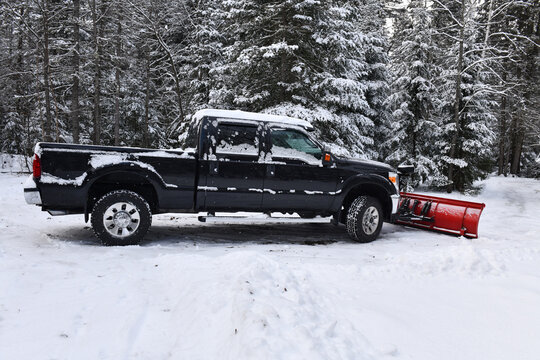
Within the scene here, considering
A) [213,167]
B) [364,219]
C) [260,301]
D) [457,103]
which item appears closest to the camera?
[260,301]

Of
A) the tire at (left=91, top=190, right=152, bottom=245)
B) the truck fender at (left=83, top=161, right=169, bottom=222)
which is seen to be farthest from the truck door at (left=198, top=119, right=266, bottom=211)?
the tire at (left=91, top=190, right=152, bottom=245)

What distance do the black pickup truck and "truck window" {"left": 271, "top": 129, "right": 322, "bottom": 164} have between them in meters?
0.02

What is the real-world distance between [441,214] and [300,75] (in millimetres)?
7638

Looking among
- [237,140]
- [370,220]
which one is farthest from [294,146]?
[370,220]

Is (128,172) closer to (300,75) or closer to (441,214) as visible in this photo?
(441,214)

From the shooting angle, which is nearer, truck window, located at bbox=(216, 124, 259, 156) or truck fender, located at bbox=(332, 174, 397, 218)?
truck window, located at bbox=(216, 124, 259, 156)

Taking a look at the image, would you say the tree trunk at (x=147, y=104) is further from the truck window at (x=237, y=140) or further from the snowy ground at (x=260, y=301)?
the truck window at (x=237, y=140)

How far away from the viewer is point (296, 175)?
6.45 metres

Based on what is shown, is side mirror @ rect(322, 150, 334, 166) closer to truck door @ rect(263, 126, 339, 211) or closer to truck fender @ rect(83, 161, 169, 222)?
truck door @ rect(263, 126, 339, 211)

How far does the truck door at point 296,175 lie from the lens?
6.34 meters

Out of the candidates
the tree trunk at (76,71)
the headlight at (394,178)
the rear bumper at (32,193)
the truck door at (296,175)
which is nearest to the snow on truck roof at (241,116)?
the truck door at (296,175)

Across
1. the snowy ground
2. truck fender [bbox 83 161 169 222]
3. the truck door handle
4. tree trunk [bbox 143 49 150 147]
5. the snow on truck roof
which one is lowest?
the snowy ground

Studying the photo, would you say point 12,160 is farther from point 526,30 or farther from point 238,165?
point 526,30

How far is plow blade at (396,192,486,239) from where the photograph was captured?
23.9 feet
